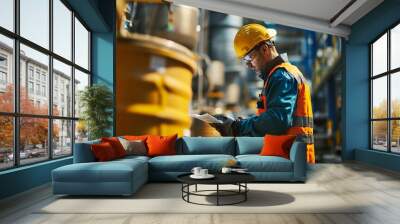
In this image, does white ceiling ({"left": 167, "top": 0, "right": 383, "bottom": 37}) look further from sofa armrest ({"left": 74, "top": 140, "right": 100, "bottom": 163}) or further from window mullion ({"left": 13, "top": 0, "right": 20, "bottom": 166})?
sofa armrest ({"left": 74, "top": 140, "right": 100, "bottom": 163})

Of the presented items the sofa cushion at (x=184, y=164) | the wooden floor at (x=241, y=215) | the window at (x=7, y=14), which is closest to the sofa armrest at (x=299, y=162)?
the wooden floor at (x=241, y=215)

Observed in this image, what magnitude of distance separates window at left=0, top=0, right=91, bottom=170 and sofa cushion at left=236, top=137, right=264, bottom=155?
2.82 m

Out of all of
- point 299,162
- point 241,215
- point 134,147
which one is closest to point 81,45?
point 134,147

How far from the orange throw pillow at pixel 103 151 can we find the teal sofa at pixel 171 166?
0.07 m

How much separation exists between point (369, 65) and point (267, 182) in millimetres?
4681

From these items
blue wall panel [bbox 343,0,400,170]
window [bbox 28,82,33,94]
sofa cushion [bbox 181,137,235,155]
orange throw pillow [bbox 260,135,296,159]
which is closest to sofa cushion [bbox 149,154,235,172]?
sofa cushion [bbox 181,137,235,155]

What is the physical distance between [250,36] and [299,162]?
2941 mm

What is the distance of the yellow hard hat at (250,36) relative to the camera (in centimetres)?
722

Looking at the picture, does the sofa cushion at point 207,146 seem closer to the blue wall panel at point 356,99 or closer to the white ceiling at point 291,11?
the white ceiling at point 291,11

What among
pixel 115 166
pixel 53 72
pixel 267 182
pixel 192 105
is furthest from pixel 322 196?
pixel 192 105

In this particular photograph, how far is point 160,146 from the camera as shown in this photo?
19.2 feet

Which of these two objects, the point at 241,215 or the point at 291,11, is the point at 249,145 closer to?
the point at 241,215

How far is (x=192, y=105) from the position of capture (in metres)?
8.69

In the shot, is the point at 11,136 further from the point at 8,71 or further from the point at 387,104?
the point at 387,104
